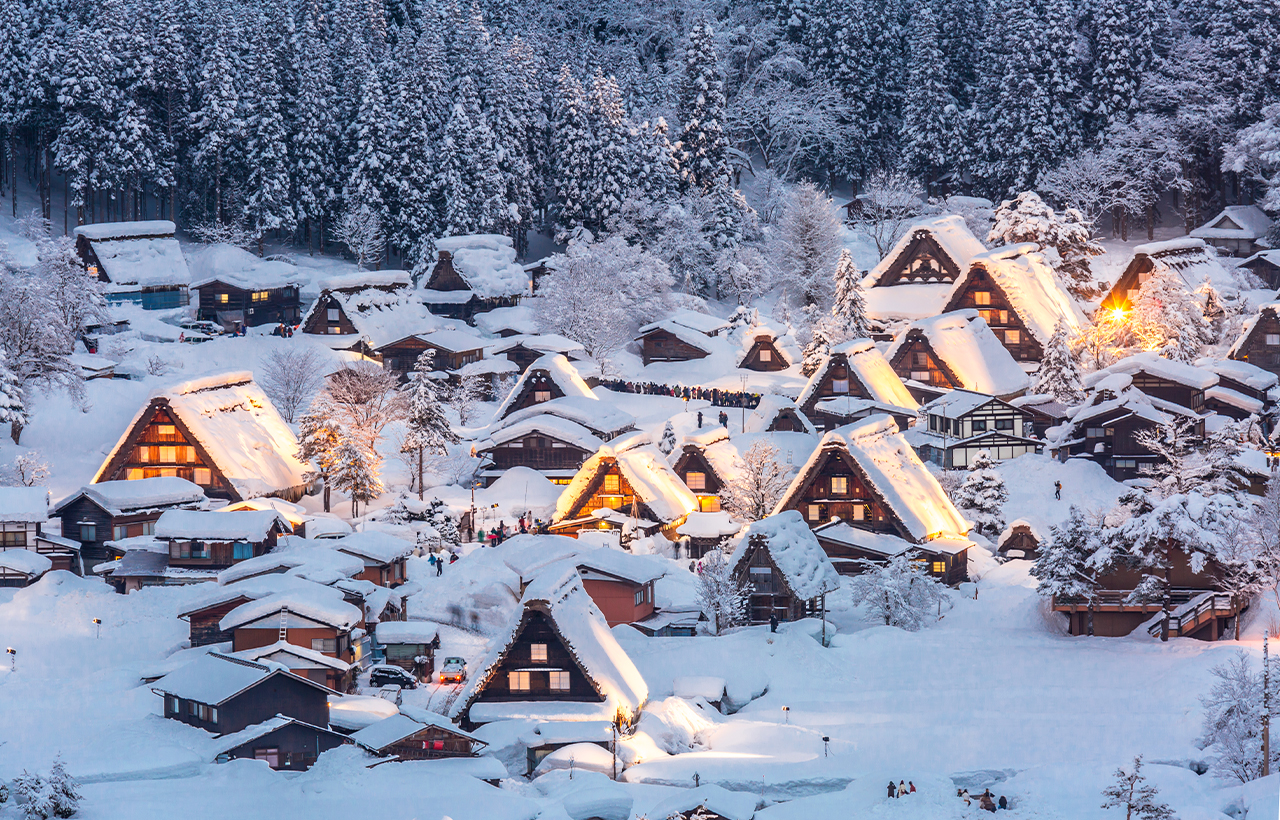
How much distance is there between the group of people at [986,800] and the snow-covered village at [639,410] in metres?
0.19

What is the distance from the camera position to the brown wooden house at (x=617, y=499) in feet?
175

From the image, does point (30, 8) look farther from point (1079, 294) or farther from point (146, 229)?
point (1079, 294)

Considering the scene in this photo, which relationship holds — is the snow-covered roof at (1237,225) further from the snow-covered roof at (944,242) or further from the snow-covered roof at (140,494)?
the snow-covered roof at (140,494)

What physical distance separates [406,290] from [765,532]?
108 ft

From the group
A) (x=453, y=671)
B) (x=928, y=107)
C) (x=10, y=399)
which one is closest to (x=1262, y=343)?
(x=928, y=107)

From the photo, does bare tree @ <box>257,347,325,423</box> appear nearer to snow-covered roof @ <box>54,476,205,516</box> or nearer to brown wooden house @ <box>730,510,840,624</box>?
snow-covered roof @ <box>54,476,205,516</box>

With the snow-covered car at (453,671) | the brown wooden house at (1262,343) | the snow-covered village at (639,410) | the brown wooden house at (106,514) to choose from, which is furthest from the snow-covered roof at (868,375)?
the snow-covered car at (453,671)

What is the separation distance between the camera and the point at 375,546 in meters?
46.8

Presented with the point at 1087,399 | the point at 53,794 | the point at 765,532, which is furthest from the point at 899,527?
the point at 53,794

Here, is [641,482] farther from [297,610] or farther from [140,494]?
[140,494]

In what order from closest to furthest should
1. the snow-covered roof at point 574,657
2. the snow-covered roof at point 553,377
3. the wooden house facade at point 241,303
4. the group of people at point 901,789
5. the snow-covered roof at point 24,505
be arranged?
the group of people at point 901,789, the snow-covered roof at point 574,657, the snow-covered roof at point 24,505, the snow-covered roof at point 553,377, the wooden house facade at point 241,303

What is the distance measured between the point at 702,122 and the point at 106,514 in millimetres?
43930

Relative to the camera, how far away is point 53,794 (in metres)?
31.8

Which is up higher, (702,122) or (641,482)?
(702,122)
